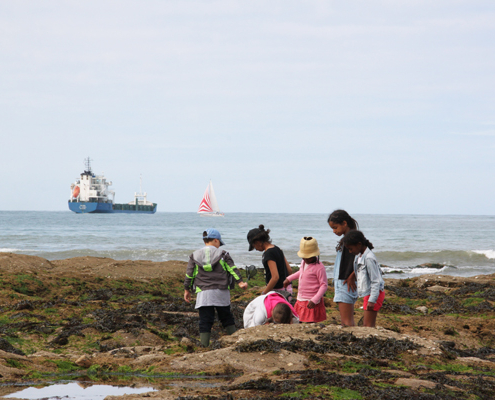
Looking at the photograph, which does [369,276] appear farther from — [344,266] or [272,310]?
[272,310]

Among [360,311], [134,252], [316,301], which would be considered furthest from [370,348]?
[134,252]

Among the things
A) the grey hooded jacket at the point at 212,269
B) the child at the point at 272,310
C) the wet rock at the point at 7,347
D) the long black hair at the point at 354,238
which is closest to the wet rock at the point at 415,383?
the long black hair at the point at 354,238

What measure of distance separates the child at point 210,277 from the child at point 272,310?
12.8 inches

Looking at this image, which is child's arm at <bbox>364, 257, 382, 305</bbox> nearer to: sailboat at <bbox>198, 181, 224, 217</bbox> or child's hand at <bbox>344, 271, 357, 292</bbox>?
child's hand at <bbox>344, 271, 357, 292</bbox>

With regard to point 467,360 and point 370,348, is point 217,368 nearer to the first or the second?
point 370,348

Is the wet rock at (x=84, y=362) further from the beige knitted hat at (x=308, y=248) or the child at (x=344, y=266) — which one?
the child at (x=344, y=266)

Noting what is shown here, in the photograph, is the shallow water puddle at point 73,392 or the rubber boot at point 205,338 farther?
the rubber boot at point 205,338

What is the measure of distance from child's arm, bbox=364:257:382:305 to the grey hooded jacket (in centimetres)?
165

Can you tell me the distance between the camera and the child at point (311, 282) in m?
5.68

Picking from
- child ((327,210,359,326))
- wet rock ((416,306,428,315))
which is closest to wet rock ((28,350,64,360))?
child ((327,210,359,326))

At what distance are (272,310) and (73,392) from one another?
2.47 metres

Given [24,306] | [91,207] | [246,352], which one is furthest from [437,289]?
[91,207]

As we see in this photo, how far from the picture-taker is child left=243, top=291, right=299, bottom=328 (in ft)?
18.9

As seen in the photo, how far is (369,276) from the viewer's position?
523cm
